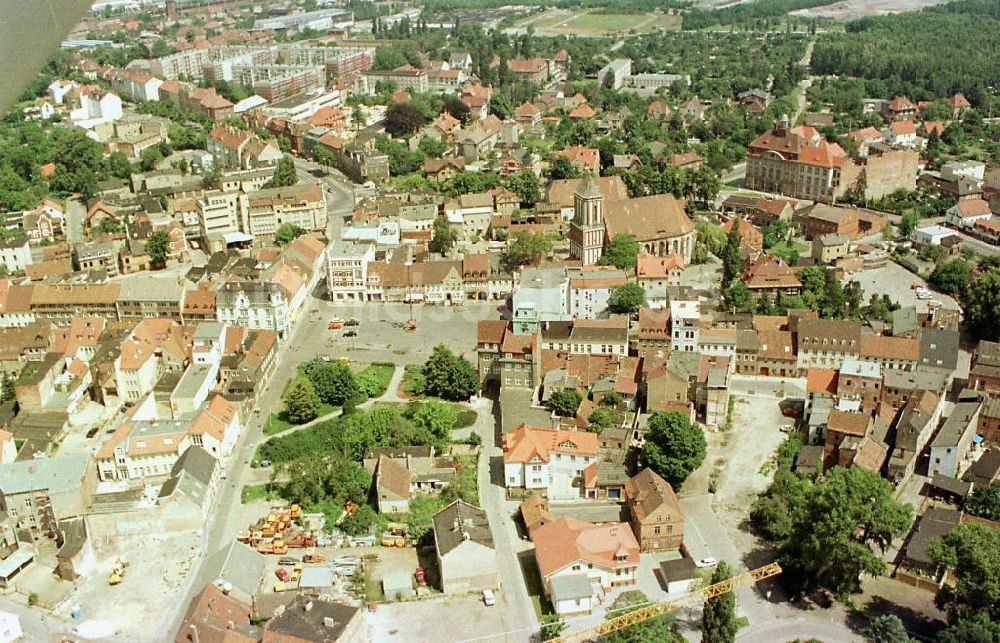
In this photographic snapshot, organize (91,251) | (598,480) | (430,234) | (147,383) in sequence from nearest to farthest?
(598,480), (147,383), (91,251), (430,234)

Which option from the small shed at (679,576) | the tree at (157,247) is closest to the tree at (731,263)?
the small shed at (679,576)

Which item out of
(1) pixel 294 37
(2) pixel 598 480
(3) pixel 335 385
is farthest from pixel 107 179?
(1) pixel 294 37

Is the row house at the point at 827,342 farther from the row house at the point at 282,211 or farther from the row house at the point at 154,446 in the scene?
the row house at the point at 282,211

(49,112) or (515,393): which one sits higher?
(49,112)

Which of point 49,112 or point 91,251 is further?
point 49,112

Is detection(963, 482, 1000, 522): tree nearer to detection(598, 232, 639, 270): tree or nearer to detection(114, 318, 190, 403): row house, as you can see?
detection(598, 232, 639, 270): tree

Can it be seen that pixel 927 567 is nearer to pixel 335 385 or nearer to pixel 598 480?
pixel 598 480

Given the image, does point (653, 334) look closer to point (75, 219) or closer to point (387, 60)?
point (75, 219)
